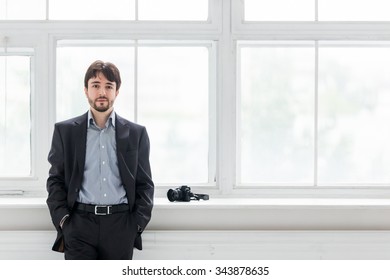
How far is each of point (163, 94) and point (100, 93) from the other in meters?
0.63

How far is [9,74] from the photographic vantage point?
12.2 ft

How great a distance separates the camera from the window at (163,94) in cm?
372

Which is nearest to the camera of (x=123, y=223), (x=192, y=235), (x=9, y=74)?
(x=123, y=223)

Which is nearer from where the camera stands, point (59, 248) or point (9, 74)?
point (59, 248)

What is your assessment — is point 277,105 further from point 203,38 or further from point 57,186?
point 57,186

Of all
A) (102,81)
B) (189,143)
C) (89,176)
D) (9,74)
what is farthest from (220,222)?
(9,74)

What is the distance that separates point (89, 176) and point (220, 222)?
83 cm

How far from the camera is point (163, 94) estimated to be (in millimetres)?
3752

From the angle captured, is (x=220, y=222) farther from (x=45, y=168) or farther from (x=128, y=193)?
(x=45, y=168)
